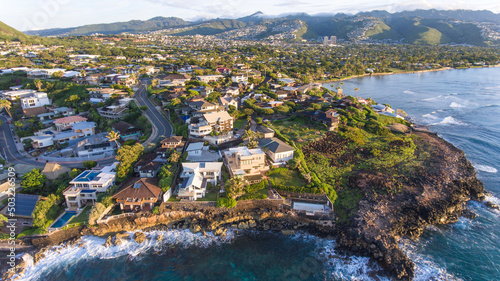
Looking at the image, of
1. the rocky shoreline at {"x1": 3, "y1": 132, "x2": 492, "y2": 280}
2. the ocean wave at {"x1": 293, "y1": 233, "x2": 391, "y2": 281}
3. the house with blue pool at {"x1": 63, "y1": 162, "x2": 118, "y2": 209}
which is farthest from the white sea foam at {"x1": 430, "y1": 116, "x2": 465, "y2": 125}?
the house with blue pool at {"x1": 63, "y1": 162, "x2": 118, "y2": 209}

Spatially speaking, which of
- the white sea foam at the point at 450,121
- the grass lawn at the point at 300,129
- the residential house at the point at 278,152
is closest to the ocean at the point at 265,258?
the residential house at the point at 278,152

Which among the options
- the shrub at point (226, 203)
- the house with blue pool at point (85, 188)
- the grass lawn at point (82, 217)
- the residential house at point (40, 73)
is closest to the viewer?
the grass lawn at point (82, 217)

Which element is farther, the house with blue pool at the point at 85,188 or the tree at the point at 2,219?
the house with blue pool at the point at 85,188

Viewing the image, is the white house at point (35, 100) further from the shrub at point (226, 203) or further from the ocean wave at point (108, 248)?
the shrub at point (226, 203)

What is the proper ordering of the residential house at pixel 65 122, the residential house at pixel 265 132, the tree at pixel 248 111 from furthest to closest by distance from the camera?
the tree at pixel 248 111, the residential house at pixel 65 122, the residential house at pixel 265 132

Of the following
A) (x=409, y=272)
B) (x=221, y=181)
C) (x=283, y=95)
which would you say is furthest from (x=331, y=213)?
(x=283, y=95)

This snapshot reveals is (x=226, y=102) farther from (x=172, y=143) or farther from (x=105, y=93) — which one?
(x=105, y=93)
